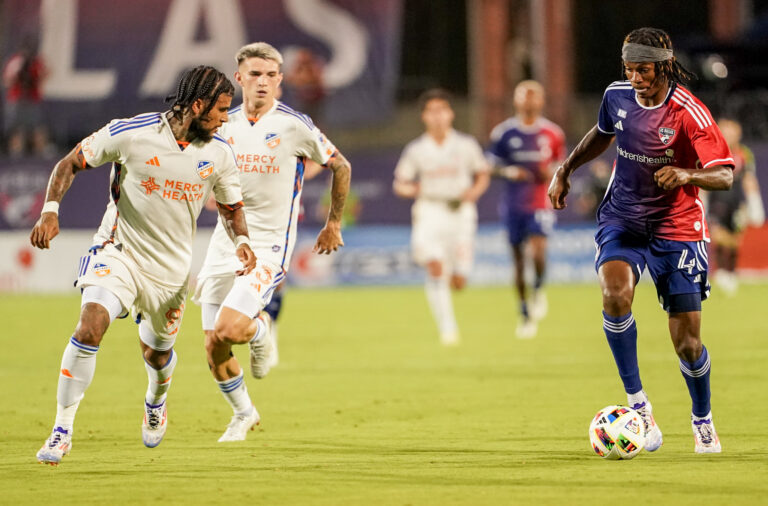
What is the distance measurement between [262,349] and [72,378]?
170 centimetres

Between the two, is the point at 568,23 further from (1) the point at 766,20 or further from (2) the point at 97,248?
(2) the point at 97,248

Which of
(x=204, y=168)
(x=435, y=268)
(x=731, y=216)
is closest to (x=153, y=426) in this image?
(x=204, y=168)

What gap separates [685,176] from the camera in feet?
24.3

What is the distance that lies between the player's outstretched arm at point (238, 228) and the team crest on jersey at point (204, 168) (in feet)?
1.00

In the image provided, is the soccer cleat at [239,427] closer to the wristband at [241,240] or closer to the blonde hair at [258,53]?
the wristband at [241,240]

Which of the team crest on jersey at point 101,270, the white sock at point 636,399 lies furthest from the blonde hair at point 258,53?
the white sock at point 636,399

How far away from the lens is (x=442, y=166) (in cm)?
1625

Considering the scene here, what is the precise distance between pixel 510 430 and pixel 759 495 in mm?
2767

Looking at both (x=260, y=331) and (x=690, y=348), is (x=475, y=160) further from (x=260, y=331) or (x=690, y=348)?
(x=690, y=348)

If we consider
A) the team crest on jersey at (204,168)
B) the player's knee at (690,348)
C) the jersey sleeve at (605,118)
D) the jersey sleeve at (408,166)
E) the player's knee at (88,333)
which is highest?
the jersey sleeve at (605,118)

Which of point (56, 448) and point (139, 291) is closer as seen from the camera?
point (56, 448)

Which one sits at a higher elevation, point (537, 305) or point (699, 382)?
point (699, 382)

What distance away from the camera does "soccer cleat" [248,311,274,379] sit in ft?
29.6

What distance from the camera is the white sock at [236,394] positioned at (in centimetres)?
885
